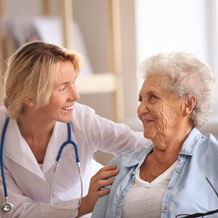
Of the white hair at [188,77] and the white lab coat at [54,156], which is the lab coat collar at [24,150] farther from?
the white hair at [188,77]

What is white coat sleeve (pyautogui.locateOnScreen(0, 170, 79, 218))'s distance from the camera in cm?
195

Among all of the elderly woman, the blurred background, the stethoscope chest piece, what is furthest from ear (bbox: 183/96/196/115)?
the blurred background

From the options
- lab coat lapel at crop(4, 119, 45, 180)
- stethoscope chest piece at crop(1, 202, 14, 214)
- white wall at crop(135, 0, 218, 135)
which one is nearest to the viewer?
stethoscope chest piece at crop(1, 202, 14, 214)

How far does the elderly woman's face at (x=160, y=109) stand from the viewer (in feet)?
5.77

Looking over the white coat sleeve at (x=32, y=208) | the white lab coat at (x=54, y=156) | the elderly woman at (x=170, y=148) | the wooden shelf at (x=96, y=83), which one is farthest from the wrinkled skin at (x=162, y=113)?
the wooden shelf at (x=96, y=83)

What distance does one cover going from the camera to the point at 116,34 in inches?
127

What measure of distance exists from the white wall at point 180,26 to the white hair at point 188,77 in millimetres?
1511

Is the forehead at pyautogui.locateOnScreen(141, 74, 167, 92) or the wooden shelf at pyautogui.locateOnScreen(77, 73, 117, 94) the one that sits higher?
the forehead at pyautogui.locateOnScreen(141, 74, 167, 92)

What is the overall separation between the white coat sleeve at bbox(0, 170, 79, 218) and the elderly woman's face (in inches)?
16.2

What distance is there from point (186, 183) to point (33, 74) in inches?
26.5

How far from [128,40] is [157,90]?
5.42ft

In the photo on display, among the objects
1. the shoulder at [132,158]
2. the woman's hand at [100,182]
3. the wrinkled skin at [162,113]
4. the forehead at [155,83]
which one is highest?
the forehead at [155,83]

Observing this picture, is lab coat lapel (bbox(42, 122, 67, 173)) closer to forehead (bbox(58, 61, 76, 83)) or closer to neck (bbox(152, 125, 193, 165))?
forehead (bbox(58, 61, 76, 83))

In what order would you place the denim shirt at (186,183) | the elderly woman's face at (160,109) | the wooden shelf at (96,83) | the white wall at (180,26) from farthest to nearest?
the white wall at (180,26), the wooden shelf at (96,83), the elderly woman's face at (160,109), the denim shirt at (186,183)
